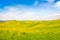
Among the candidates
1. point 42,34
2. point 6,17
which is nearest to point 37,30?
point 42,34

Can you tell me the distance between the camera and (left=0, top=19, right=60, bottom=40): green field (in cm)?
→ 275

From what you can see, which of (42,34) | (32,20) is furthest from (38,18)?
(42,34)

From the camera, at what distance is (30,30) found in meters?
2.79

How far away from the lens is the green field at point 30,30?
9.04ft

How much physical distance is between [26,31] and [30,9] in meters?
0.38

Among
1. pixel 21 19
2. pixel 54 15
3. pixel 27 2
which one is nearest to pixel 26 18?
pixel 21 19

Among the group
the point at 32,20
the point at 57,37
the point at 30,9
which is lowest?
the point at 57,37

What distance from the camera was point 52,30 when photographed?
2.81 metres

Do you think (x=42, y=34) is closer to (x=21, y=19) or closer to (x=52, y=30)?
(x=52, y=30)

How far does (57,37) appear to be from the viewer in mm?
2748

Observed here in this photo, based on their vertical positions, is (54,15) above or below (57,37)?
above

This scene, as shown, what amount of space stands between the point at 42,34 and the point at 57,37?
247 mm

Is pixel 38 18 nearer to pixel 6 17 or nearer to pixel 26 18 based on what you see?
pixel 26 18

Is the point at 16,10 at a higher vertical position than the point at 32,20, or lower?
higher
